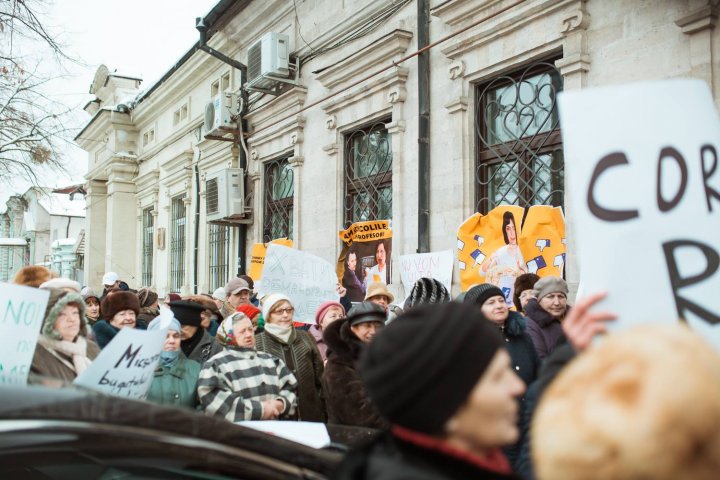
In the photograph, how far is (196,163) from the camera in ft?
57.8

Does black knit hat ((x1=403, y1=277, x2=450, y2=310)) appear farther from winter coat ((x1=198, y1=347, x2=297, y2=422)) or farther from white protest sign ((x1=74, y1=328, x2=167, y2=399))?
white protest sign ((x1=74, y1=328, x2=167, y2=399))

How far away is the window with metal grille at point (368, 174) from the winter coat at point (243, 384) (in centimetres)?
575

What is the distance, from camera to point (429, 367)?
1.33 metres

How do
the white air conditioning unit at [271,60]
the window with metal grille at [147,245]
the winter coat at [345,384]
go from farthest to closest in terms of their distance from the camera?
the window with metal grille at [147,245] → the white air conditioning unit at [271,60] → the winter coat at [345,384]

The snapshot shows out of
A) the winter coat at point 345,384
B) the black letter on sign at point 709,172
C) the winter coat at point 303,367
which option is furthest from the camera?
the winter coat at point 303,367

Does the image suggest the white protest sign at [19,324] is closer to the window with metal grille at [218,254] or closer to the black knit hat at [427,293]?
the black knit hat at [427,293]

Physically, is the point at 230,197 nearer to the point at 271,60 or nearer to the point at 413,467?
the point at 271,60

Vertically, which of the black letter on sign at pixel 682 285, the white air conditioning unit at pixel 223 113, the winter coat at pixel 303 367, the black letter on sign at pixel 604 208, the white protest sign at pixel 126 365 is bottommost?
the winter coat at pixel 303 367

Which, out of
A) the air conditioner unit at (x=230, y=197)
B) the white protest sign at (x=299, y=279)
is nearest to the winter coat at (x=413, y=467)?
the white protest sign at (x=299, y=279)

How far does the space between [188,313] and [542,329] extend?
110 inches

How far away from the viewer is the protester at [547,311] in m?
4.72

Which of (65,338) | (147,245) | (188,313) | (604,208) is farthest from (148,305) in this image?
(147,245)

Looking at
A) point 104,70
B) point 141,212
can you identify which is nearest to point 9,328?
point 141,212

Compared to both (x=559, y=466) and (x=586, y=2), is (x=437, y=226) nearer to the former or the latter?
(x=586, y=2)
